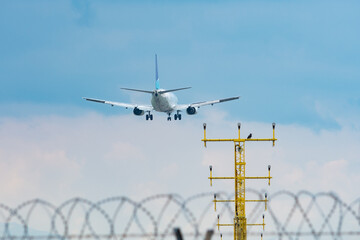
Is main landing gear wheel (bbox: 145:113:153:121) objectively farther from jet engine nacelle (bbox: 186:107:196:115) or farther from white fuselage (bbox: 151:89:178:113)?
→ jet engine nacelle (bbox: 186:107:196:115)

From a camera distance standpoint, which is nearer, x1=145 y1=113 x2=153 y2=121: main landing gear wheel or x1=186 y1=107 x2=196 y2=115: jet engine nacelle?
x1=145 y1=113 x2=153 y2=121: main landing gear wheel

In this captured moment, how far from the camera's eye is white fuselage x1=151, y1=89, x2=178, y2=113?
170 m

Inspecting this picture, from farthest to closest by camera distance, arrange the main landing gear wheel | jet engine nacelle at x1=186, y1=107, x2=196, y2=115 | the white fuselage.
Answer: jet engine nacelle at x1=186, y1=107, x2=196, y2=115
the main landing gear wheel
the white fuselage

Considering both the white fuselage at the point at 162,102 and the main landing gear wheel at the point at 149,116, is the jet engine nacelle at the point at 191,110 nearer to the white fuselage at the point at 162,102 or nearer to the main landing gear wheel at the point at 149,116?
the white fuselage at the point at 162,102

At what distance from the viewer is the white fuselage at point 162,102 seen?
17012cm

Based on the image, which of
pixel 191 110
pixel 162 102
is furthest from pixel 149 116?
pixel 191 110

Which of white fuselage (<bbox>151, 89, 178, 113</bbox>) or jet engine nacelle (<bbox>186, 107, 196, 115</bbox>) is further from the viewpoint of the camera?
jet engine nacelle (<bbox>186, 107, 196, 115</bbox>)

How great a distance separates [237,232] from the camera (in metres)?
66.4

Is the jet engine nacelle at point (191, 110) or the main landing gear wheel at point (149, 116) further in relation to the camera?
the jet engine nacelle at point (191, 110)

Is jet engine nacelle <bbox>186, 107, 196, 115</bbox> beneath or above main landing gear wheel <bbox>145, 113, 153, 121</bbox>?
above

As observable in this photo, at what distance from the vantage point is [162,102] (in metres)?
171

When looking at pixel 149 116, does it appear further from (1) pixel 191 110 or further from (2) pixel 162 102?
(1) pixel 191 110

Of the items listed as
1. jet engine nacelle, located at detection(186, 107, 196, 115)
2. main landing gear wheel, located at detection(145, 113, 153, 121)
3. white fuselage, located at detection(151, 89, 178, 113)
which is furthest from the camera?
jet engine nacelle, located at detection(186, 107, 196, 115)

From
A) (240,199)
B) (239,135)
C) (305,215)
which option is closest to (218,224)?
(240,199)
